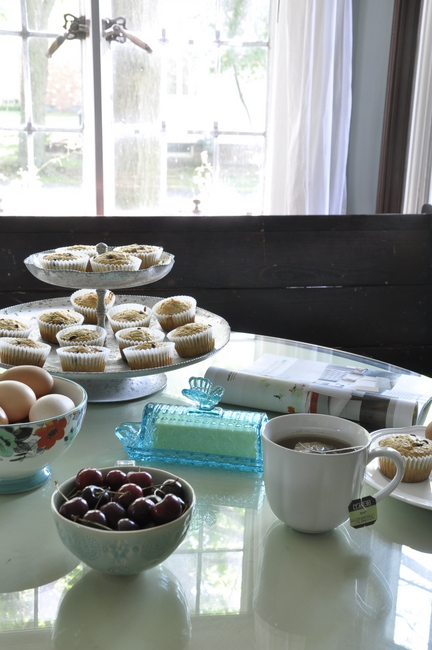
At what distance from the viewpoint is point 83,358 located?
98 centimetres

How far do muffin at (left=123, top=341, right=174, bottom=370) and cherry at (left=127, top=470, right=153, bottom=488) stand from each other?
370 millimetres

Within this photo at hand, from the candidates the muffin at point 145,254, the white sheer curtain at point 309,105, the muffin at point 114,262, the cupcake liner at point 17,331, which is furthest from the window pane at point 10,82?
the cupcake liner at point 17,331

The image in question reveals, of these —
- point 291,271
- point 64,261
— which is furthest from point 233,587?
point 291,271

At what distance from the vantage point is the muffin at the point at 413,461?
740 mm

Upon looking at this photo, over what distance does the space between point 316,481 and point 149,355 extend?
450 millimetres

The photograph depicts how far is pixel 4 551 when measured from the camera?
625 millimetres

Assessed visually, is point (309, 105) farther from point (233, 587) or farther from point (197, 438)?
point (233, 587)

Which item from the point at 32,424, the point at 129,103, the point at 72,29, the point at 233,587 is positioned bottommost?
the point at 233,587

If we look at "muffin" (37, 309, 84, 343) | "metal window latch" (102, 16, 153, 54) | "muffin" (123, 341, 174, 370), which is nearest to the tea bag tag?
"muffin" (123, 341, 174, 370)

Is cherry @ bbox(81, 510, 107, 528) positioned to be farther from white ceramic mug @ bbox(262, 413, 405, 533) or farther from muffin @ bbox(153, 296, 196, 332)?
muffin @ bbox(153, 296, 196, 332)

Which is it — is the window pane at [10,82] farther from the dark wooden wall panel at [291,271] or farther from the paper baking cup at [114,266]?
the paper baking cup at [114,266]

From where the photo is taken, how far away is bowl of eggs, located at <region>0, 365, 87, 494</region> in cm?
67

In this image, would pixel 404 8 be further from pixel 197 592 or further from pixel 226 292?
pixel 197 592

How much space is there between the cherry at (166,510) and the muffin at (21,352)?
1.56 feet
